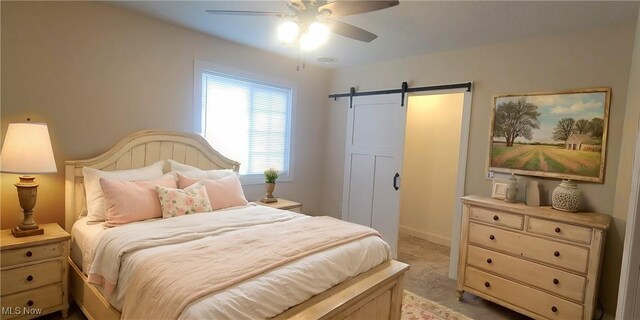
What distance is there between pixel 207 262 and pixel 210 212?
40.5 inches

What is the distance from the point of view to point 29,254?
2113mm

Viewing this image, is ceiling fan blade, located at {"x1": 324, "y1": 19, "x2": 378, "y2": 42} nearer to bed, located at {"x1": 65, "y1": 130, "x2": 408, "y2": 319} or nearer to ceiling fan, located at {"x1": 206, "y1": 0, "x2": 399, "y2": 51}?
ceiling fan, located at {"x1": 206, "y1": 0, "x2": 399, "y2": 51}

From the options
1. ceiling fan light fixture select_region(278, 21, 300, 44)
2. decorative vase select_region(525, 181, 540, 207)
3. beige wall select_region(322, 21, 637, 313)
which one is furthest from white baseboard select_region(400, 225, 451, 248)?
ceiling fan light fixture select_region(278, 21, 300, 44)

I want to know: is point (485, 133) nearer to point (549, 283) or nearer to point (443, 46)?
point (443, 46)

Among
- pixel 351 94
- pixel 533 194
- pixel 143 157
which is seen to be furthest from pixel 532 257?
pixel 143 157

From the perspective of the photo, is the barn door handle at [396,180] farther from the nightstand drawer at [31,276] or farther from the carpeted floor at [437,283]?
the nightstand drawer at [31,276]

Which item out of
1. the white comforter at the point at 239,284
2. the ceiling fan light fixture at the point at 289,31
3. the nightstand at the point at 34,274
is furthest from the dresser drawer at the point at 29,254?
the ceiling fan light fixture at the point at 289,31

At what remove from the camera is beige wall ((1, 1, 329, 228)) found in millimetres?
2352

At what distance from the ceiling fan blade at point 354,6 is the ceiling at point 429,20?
2.16 feet

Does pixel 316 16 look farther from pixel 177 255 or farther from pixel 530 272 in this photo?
pixel 530 272

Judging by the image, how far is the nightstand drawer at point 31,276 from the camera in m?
2.03

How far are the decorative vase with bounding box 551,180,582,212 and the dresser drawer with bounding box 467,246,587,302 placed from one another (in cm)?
52

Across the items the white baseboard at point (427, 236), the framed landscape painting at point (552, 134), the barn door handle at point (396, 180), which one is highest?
the framed landscape painting at point (552, 134)

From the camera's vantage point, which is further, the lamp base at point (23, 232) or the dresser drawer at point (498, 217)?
the dresser drawer at point (498, 217)
